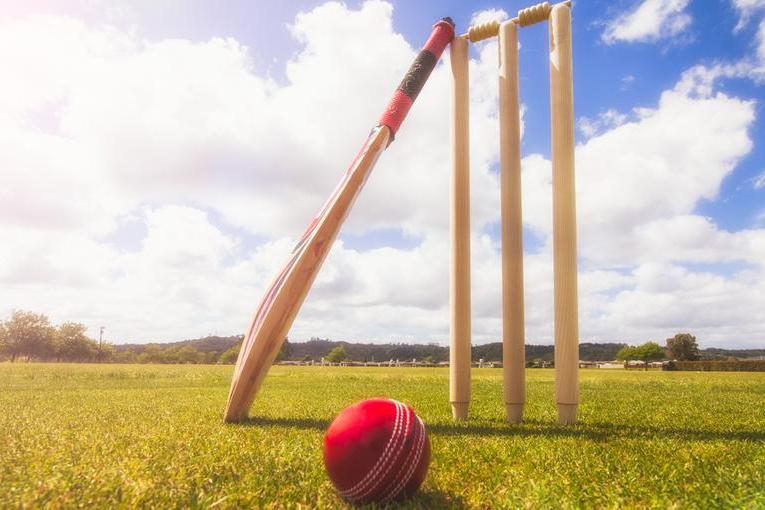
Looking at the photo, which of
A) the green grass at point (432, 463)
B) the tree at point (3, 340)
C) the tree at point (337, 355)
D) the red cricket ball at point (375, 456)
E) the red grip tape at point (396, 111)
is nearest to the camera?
the red cricket ball at point (375, 456)

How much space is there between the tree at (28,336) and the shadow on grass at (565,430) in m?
97.2

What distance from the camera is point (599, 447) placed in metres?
4.46

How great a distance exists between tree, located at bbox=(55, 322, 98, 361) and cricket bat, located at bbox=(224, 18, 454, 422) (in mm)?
99836

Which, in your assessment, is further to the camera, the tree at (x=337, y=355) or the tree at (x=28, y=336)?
the tree at (x=337, y=355)

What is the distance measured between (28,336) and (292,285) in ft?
322

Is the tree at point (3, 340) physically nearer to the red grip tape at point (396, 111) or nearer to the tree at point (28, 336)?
the tree at point (28, 336)

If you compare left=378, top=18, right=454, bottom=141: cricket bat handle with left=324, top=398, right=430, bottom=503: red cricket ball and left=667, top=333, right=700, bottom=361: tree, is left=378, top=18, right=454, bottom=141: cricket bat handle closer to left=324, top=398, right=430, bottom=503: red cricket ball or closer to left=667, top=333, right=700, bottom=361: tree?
left=324, top=398, right=430, bottom=503: red cricket ball

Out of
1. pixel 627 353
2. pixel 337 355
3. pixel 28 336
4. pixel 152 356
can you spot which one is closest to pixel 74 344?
pixel 28 336

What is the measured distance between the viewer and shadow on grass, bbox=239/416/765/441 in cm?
510

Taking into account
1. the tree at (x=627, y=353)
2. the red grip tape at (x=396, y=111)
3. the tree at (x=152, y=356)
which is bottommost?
the tree at (x=152, y=356)

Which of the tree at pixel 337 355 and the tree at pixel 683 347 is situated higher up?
the tree at pixel 683 347

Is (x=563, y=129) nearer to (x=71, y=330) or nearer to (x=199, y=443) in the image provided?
(x=199, y=443)

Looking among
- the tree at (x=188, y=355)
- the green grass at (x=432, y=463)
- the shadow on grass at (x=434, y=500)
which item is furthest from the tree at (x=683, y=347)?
the shadow on grass at (x=434, y=500)

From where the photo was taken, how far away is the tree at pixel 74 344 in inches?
3627
